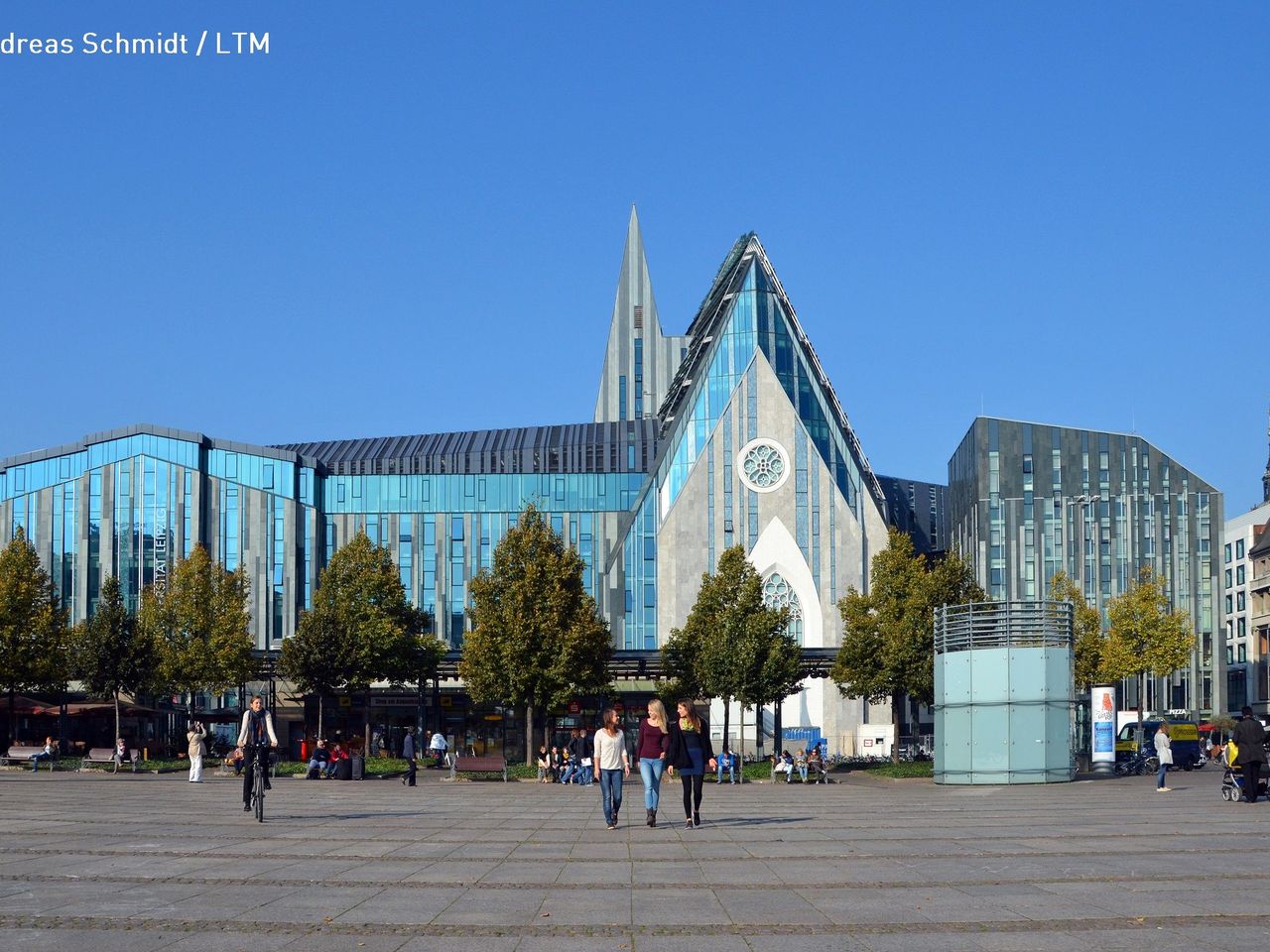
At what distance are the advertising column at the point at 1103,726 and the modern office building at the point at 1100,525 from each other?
228 ft

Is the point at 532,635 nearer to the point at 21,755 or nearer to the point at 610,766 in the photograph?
the point at 21,755

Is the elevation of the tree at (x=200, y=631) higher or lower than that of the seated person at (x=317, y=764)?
higher

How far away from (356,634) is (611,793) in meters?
44.2

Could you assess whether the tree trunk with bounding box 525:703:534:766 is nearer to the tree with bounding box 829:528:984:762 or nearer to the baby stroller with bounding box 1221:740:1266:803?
the tree with bounding box 829:528:984:762

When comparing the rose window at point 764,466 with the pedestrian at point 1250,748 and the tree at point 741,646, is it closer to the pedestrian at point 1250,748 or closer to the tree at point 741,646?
the tree at point 741,646

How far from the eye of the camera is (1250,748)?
30500mm

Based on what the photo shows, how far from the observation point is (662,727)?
25.3m

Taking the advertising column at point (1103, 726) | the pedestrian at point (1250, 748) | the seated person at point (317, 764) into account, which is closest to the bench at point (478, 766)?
the seated person at point (317, 764)

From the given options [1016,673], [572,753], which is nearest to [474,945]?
[1016,673]

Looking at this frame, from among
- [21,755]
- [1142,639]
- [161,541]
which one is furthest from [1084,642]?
[161,541]

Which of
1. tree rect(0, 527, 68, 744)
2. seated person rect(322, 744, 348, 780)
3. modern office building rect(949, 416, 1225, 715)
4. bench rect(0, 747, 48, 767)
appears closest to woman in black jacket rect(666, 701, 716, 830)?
seated person rect(322, 744, 348, 780)

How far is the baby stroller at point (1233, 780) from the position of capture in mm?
31469

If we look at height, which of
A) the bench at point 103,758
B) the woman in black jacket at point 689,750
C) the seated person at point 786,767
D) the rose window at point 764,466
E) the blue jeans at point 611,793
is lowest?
the bench at point 103,758

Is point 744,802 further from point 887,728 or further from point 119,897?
point 887,728
